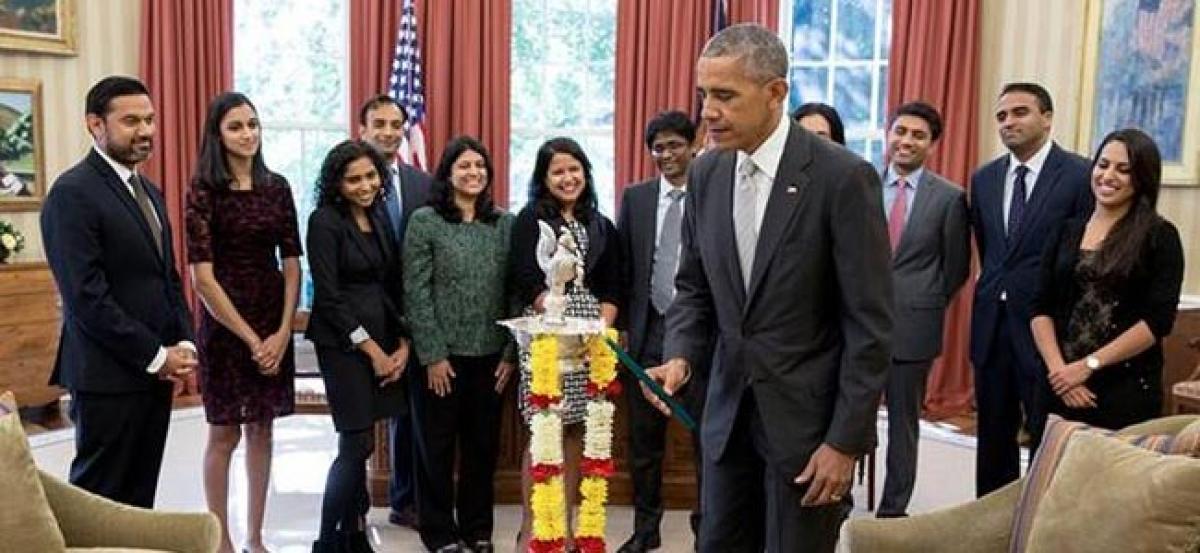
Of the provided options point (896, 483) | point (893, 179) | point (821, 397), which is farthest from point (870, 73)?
point (821, 397)

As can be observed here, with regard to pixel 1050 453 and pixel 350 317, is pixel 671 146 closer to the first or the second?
pixel 350 317

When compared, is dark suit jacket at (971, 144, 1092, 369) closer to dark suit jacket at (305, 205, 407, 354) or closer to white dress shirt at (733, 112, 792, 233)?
white dress shirt at (733, 112, 792, 233)

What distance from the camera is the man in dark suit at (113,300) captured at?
9.10ft

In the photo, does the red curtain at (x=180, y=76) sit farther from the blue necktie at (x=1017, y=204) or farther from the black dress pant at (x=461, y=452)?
the blue necktie at (x=1017, y=204)

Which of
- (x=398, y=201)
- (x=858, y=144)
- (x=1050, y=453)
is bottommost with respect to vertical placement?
(x=1050, y=453)

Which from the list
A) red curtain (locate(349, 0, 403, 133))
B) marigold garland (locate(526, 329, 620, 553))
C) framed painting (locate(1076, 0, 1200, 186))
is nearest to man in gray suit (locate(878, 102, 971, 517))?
marigold garland (locate(526, 329, 620, 553))

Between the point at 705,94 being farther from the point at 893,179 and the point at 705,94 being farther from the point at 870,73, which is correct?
the point at 870,73

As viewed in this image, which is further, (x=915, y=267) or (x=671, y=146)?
(x=915, y=267)

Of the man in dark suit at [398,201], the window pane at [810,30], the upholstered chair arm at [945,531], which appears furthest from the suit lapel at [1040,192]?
the window pane at [810,30]

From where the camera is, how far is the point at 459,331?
342cm

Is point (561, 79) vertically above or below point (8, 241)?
above

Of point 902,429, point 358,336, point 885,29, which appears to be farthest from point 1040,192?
point 885,29

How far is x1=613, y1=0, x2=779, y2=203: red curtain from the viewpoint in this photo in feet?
21.5

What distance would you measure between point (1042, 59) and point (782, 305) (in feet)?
15.3
